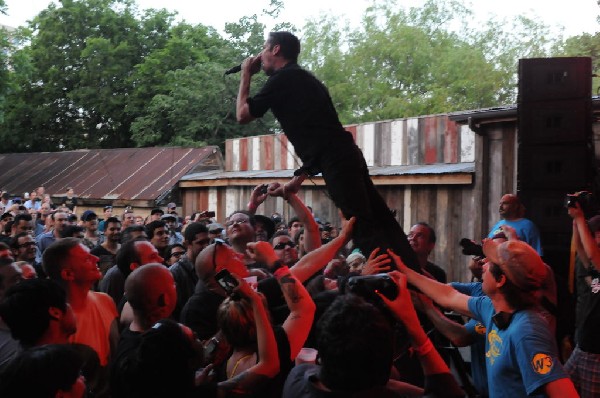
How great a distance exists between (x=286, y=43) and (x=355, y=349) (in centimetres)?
256

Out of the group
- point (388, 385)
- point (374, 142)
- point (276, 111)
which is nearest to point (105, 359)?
point (276, 111)

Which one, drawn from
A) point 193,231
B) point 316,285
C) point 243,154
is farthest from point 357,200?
point 243,154

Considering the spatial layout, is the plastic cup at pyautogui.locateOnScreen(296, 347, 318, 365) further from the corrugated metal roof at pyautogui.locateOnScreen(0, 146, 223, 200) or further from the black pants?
the corrugated metal roof at pyautogui.locateOnScreen(0, 146, 223, 200)

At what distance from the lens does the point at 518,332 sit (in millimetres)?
3312

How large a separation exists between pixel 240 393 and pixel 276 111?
2.08 metres

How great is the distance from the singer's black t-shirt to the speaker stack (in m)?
3.70

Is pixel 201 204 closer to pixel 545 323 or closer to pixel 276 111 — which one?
pixel 276 111

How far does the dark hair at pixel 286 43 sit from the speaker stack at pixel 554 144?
382 centimetres

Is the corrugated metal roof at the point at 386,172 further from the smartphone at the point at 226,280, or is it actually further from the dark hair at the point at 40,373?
the dark hair at the point at 40,373

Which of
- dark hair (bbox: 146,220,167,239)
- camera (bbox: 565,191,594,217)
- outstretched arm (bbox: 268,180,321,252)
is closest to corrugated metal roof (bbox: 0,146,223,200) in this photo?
dark hair (bbox: 146,220,167,239)

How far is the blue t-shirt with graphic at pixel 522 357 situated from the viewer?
10.4 feet

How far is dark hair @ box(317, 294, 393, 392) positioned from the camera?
2.58 m

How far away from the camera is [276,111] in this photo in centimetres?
470

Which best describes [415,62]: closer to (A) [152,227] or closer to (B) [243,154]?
(B) [243,154]
